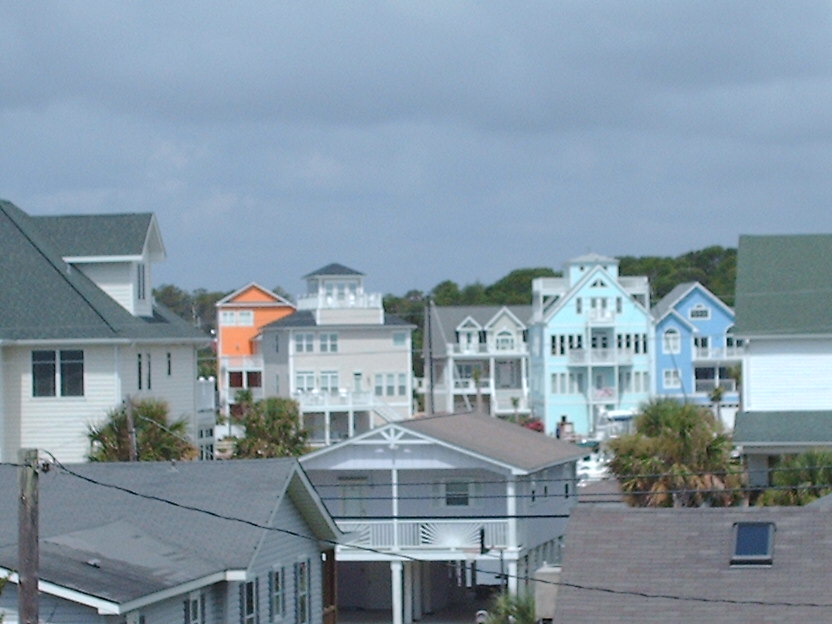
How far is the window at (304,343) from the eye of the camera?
10462cm

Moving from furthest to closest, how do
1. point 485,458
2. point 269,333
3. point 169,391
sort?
point 269,333
point 169,391
point 485,458

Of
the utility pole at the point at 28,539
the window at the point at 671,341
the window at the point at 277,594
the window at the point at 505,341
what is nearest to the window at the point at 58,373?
the window at the point at 277,594

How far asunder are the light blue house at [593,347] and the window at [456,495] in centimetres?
6352

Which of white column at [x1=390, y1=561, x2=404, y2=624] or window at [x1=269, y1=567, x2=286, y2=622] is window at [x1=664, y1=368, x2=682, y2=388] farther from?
window at [x1=269, y1=567, x2=286, y2=622]

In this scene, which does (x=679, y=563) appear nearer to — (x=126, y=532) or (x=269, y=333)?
(x=126, y=532)

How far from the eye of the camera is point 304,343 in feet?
344

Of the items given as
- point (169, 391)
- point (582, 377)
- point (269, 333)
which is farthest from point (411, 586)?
point (582, 377)

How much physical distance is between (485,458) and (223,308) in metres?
72.5

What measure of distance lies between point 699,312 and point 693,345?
2541 millimetres

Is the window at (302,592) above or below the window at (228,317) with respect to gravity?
below

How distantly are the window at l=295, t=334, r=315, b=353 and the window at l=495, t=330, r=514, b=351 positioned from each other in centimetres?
2276

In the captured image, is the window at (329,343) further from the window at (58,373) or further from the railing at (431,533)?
the railing at (431,533)

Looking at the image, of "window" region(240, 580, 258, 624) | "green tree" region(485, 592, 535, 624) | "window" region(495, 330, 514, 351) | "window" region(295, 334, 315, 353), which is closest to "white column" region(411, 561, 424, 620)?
"green tree" region(485, 592, 535, 624)

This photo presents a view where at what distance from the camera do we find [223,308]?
4710 inches
